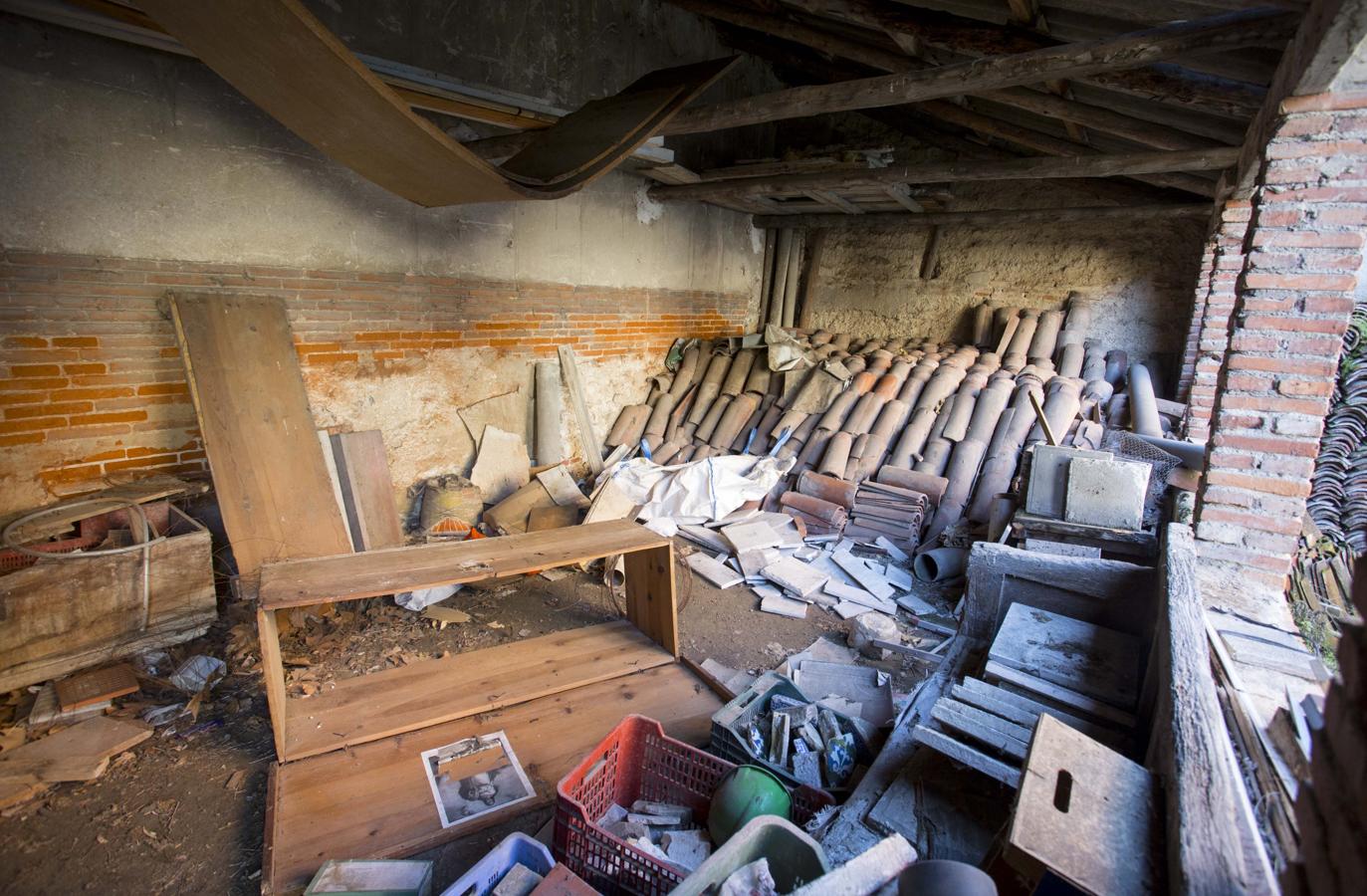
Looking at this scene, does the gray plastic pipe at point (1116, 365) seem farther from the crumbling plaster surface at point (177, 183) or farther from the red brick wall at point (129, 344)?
the red brick wall at point (129, 344)

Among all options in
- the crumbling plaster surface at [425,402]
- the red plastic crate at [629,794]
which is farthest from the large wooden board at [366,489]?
the red plastic crate at [629,794]

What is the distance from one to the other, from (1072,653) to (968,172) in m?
3.67

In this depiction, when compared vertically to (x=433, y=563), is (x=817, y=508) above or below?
below

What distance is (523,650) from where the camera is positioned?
3.29 metres

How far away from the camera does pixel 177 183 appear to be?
11.4ft

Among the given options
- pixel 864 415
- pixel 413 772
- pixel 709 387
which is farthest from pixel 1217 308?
pixel 413 772

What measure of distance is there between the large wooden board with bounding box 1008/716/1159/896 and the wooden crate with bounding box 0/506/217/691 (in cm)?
384

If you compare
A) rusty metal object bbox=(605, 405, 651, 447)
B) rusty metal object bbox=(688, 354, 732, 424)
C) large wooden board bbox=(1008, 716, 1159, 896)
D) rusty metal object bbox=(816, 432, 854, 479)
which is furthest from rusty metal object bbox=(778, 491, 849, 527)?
large wooden board bbox=(1008, 716, 1159, 896)

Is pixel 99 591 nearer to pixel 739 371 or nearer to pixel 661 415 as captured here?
pixel 661 415

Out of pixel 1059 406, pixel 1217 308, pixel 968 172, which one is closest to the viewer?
pixel 1217 308

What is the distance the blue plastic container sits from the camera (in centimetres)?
170

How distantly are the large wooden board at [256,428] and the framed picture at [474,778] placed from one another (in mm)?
1877

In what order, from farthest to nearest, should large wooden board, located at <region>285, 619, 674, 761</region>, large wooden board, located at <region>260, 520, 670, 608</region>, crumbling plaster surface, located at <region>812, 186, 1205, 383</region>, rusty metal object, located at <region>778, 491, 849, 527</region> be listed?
crumbling plaster surface, located at <region>812, 186, 1205, 383</region>, rusty metal object, located at <region>778, 491, 849, 527</region>, large wooden board, located at <region>285, 619, 674, 761</region>, large wooden board, located at <region>260, 520, 670, 608</region>

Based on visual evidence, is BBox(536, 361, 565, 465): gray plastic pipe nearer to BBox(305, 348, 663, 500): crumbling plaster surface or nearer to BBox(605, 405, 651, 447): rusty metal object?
BBox(305, 348, 663, 500): crumbling plaster surface
